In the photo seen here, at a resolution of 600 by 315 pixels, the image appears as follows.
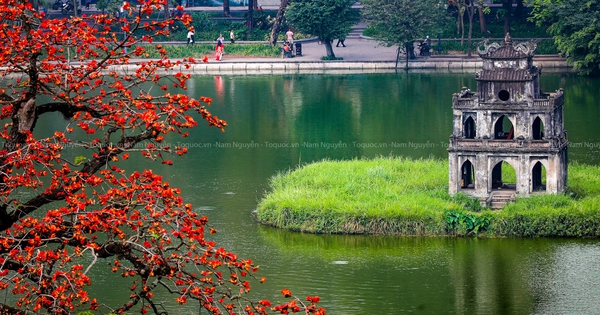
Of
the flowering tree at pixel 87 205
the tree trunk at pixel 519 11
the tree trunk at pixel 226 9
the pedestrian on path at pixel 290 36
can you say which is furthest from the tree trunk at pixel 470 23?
the flowering tree at pixel 87 205

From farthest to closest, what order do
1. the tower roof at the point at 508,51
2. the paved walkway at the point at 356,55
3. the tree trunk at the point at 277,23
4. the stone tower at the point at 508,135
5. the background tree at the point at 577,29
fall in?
the tree trunk at the point at 277,23 → the paved walkway at the point at 356,55 → the background tree at the point at 577,29 → the tower roof at the point at 508,51 → the stone tower at the point at 508,135

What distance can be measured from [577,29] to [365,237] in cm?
4923

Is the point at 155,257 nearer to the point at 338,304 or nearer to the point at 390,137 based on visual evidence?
the point at 338,304

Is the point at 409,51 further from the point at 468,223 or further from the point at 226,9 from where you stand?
the point at 468,223

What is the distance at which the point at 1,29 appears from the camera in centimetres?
1930

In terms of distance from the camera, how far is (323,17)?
3693 inches

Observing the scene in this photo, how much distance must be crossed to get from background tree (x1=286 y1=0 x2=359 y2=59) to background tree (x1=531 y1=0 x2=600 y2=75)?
651 inches

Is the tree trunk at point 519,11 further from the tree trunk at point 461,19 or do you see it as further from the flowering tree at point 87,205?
the flowering tree at point 87,205

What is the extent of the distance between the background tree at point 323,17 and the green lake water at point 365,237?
7198 millimetres

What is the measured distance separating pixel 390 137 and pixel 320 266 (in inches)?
1087

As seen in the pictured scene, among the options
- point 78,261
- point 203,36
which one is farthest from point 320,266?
point 203,36

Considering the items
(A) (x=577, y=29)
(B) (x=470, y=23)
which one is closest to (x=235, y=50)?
(B) (x=470, y=23)

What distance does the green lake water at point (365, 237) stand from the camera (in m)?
34.7

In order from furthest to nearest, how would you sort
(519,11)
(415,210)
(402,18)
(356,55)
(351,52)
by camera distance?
(519,11), (351,52), (356,55), (402,18), (415,210)
